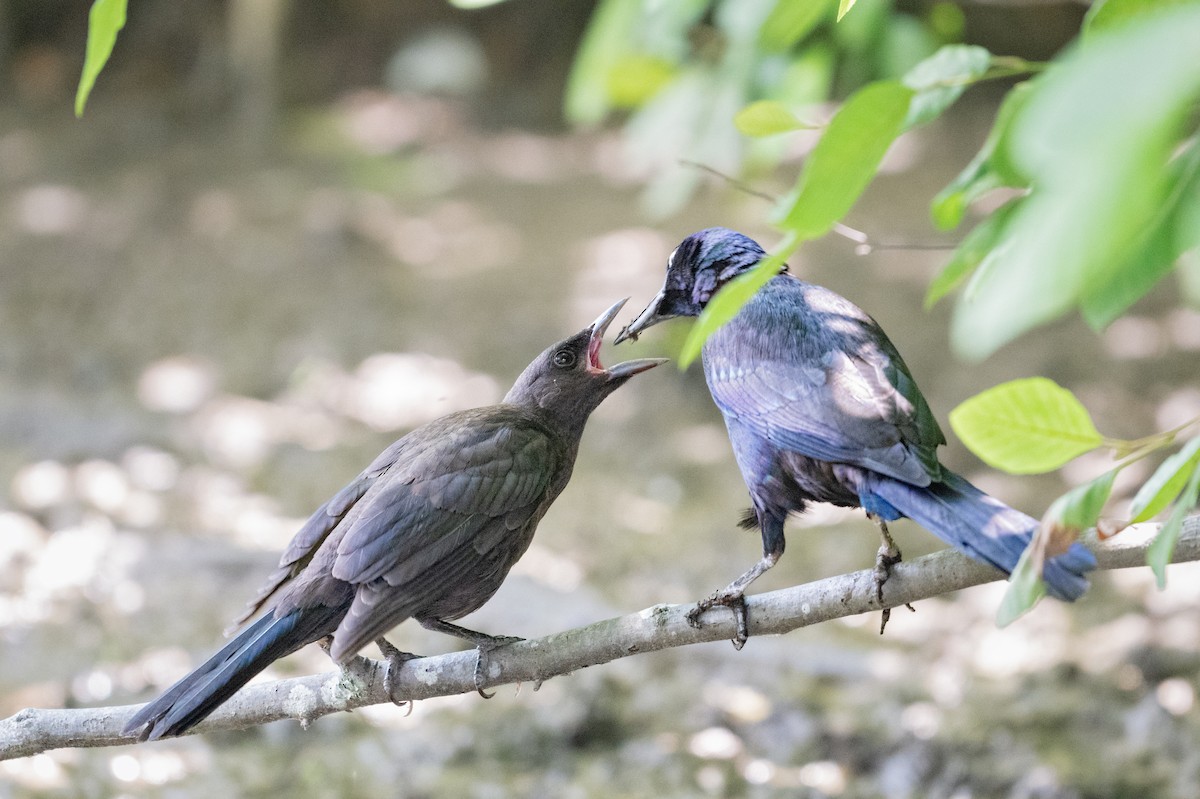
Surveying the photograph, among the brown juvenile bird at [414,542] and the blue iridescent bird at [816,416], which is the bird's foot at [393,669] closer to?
the brown juvenile bird at [414,542]

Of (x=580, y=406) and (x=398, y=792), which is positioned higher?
(x=580, y=406)

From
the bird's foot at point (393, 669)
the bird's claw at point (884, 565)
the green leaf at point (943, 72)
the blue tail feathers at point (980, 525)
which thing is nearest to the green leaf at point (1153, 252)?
the green leaf at point (943, 72)

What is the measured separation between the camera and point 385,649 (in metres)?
2.71

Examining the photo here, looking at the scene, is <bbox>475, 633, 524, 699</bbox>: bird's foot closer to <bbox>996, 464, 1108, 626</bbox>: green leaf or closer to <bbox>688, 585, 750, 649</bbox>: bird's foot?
<bbox>688, 585, 750, 649</bbox>: bird's foot

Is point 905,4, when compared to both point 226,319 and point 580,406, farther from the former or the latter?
point 580,406

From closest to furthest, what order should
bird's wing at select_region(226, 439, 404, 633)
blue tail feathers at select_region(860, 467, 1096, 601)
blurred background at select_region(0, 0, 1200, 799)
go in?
blue tail feathers at select_region(860, 467, 1096, 601), bird's wing at select_region(226, 439, 404, 633), blurred background at select_region(0, 0, 1200, 799)

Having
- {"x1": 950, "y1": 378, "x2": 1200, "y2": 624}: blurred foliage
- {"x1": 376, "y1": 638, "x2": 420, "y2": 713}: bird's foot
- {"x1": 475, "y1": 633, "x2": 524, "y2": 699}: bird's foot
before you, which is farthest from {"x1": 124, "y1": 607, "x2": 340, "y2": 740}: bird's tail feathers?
{"x1": 950, "y1": 378, "x2": 1200, "y2": 624}: blurred foliage

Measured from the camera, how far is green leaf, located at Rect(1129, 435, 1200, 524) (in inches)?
49.4

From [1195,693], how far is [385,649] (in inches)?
119

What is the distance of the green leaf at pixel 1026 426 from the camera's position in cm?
123

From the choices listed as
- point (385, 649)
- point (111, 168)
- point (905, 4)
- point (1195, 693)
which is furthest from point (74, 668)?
point (905, 4)

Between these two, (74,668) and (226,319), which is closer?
(74,668)

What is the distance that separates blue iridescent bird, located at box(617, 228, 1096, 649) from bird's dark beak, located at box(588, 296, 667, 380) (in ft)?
0.25

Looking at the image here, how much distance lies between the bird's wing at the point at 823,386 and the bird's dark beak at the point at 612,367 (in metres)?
0.18
